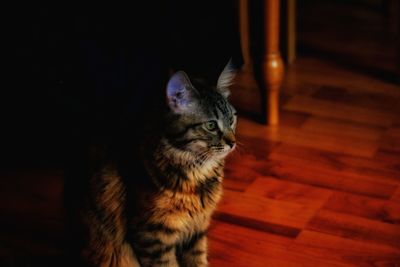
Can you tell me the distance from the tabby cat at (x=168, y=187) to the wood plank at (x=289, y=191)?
396 millimetres

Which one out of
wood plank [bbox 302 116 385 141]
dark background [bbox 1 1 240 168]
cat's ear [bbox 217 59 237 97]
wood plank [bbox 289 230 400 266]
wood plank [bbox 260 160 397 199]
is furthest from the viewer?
wood plank [bbox 302 116 385 141]

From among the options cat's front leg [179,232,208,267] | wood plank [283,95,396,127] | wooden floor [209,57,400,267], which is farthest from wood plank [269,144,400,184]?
cat's front leg [179,232,208,267]

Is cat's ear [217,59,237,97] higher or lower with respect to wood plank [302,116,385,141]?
higher

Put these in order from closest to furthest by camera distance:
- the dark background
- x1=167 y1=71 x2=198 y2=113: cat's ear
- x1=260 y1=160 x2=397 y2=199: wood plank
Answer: x1=167 y1=71 x2=198 y2=113: cat's ear, the dark background, x1=260 y1=160 x2=397 y2=199: wood plank

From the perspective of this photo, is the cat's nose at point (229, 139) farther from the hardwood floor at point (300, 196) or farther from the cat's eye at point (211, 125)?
the hardwood floor at point (300, 196)

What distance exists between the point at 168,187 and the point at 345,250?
1.50 ft

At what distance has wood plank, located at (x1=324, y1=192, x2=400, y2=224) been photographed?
155cm

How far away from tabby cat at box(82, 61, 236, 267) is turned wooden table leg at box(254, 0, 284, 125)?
1.86 ft

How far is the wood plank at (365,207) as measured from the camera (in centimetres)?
155

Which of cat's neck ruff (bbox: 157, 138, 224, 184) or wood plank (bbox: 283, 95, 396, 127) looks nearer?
cat's neck ruff (bbox: 157, 138, 224, 184)

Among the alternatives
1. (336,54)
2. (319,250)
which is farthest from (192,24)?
(336,54)

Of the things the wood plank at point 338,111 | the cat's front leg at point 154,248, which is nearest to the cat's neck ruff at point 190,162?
the cat's front leg at point 154,248

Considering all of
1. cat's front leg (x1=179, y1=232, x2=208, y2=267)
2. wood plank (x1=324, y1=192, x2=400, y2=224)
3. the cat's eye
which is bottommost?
wood plank (x1=324, y1=192, x2=400, y2=224)

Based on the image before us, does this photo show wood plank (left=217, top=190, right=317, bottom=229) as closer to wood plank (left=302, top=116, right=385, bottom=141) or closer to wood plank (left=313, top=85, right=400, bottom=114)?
wood plank (left=302, top=116, right=385, bottom=141)
